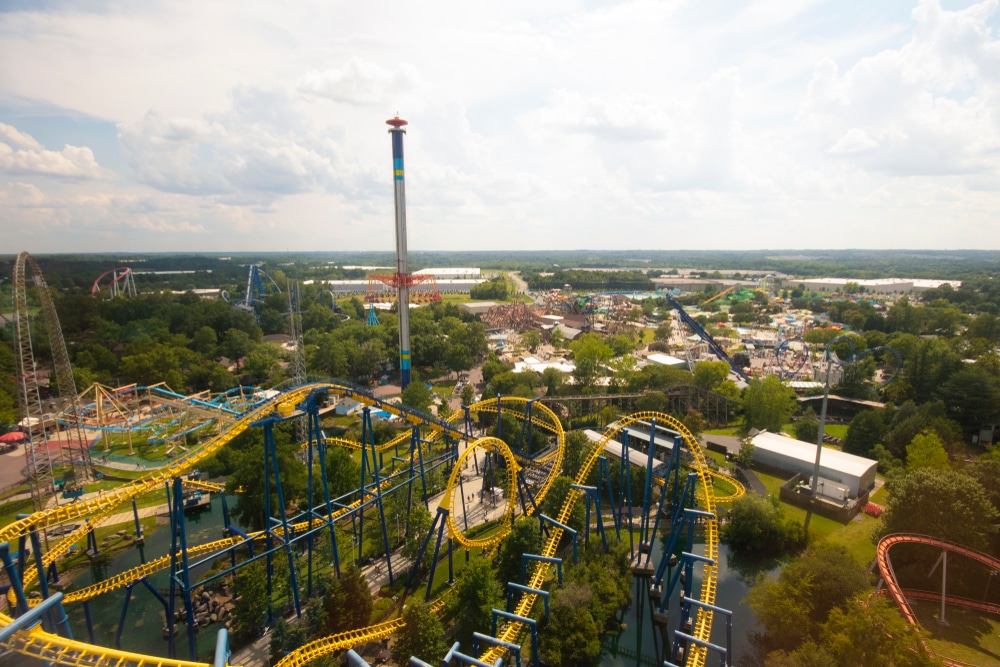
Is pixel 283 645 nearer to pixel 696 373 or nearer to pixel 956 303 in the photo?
pixel 696 373

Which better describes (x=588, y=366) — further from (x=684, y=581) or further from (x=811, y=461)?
(x=684, y=581)

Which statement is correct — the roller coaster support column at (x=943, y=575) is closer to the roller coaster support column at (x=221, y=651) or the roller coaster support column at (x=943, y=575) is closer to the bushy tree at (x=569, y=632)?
the bushy tree at (x=569, y=632)

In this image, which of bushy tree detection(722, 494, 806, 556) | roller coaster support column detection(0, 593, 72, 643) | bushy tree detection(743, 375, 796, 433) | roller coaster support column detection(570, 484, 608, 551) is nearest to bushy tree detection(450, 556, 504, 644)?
roller coaster support column detection(570, 484, 608, 551)

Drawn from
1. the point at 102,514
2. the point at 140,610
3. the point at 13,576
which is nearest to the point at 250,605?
the point at 102,514

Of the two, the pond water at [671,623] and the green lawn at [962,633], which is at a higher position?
the green lawn at [962,633]

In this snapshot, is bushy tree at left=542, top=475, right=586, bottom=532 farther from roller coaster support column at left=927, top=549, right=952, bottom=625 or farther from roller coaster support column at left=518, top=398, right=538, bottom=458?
roller coaster support column at left=927, top=549, right=952, bottom=625

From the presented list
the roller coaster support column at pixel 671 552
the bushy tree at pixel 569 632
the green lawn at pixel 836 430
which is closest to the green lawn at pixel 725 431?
the green lawn at pixel 836 430
